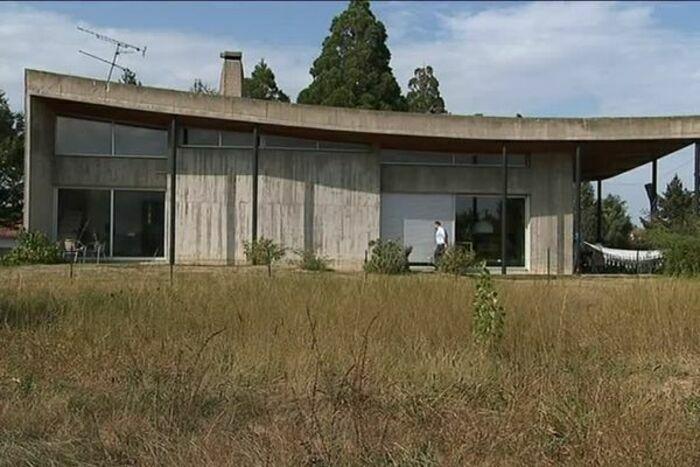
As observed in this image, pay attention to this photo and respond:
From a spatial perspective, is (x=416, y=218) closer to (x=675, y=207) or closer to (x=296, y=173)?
(x=296, y=173)

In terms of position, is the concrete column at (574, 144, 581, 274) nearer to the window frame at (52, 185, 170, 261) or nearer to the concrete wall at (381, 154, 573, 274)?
the concrete wall at (381, 154, 573, 274)

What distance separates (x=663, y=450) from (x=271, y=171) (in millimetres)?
18942

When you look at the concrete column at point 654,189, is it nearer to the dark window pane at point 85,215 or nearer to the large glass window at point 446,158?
the large glass window at point 446,158

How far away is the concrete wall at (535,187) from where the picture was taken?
23391mm

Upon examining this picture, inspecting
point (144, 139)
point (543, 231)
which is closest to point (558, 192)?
point (543, 231)

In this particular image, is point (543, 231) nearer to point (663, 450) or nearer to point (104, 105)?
point (104, 105)

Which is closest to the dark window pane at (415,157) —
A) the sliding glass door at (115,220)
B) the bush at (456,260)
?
the bush at (456,260)

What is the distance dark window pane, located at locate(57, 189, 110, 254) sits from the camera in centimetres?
2266

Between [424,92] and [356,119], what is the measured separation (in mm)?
31919

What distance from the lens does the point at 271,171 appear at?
22797 mm

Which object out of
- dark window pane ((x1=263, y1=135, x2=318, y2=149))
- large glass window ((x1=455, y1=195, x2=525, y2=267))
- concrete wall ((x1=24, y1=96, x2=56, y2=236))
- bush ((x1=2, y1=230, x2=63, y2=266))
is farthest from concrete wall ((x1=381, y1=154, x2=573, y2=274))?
concrete wall ((x1=24, y1=96, x2=56, y2=236))

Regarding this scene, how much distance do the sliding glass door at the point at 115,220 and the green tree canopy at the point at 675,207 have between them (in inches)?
543

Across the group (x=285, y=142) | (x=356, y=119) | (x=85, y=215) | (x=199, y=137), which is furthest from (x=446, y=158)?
(x=85, y=215)

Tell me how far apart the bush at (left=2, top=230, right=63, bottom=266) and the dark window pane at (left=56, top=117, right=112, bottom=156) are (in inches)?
123
